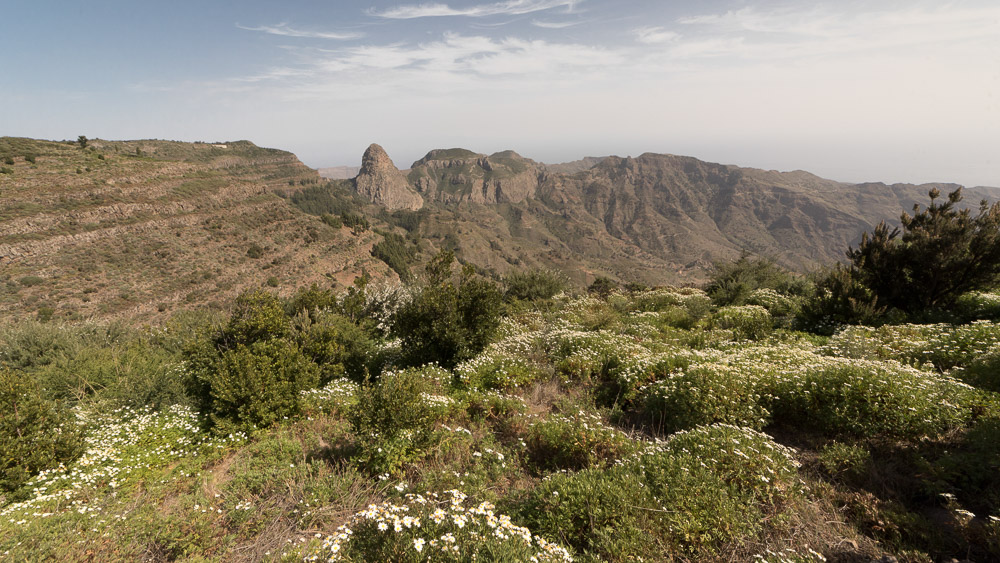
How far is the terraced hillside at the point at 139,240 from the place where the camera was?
41281 mm

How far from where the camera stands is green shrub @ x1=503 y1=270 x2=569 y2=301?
84.6ft

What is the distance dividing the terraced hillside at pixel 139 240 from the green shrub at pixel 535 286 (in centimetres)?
4109

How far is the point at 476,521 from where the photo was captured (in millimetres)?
3561

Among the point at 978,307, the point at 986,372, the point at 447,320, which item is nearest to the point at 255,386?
the point at 447,320

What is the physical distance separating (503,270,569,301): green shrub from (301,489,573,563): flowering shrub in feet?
69.4

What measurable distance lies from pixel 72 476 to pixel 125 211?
78584mm

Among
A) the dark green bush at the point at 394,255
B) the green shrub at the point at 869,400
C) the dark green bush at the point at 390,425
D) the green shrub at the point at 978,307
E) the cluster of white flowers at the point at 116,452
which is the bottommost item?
the dark green bush at the point at 394,255

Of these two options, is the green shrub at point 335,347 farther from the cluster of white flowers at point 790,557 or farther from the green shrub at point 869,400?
the green shrub at point 869,400

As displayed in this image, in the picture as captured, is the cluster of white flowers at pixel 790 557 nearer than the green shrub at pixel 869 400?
Yes

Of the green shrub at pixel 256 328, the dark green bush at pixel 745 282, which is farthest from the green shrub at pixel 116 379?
the dark green bush at pixel 745 282

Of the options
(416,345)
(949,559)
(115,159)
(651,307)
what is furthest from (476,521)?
(115,159)

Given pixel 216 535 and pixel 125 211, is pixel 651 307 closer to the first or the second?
pixel 216 535

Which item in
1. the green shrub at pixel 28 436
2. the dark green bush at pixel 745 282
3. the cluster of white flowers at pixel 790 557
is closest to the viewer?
the cluster of white flowers at pixel 790 557

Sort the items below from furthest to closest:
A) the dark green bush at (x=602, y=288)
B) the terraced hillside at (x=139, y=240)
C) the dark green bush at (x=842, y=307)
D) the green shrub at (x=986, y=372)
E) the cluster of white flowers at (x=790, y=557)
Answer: the terraced hillside at (x=139, y=240), the dark green bush at (x=602, y=288), the dark green bush at (x=842, y=307), the green shrub at (x=986, y=372), the cluster of white flowers at (x=790, y=557)
